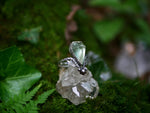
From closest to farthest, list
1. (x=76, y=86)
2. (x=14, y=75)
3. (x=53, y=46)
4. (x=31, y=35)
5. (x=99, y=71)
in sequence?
(x=76, y=86)
(x=14, y=75)
(x=99, y=71)
(x=31, y=35)
(x=53, y=46)

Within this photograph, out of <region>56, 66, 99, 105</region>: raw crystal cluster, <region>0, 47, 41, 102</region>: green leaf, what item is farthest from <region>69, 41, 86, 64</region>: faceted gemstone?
<region>0, 47, 41, 102</region>: green leaf

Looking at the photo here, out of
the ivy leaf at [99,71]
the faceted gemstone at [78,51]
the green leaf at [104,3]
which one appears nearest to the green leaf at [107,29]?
the green leaf at [104,3]

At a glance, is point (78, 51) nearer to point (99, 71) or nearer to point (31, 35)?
point (99, 71)

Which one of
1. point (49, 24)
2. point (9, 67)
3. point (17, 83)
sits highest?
point (49, 24)

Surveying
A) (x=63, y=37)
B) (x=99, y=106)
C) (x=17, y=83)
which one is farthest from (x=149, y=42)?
→ (x=17, y=83)

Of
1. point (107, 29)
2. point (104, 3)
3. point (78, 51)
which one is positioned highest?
point (104, 3)

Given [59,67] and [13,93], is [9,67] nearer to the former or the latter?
[13,93]

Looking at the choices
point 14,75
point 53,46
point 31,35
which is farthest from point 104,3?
point 14,75
